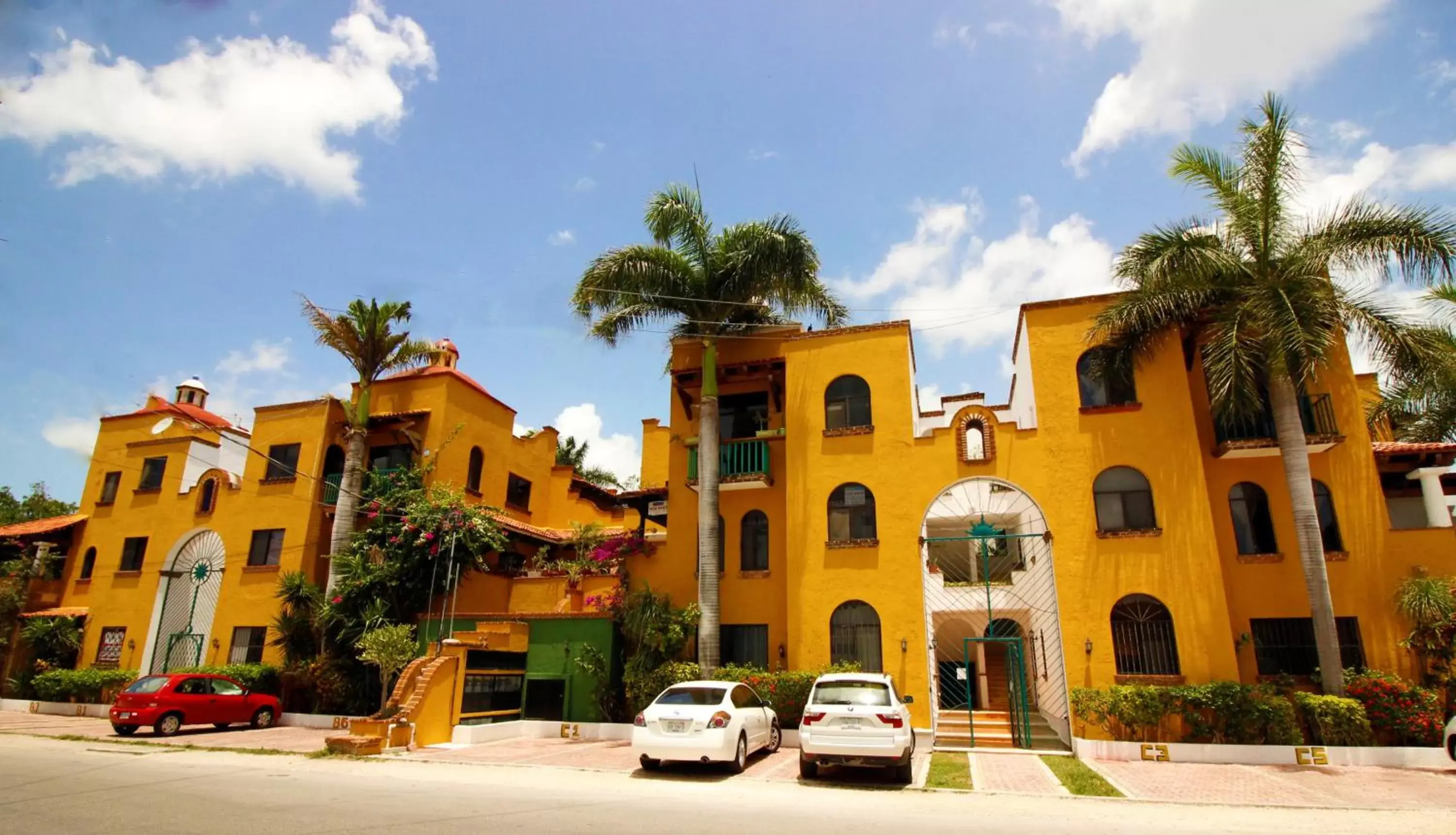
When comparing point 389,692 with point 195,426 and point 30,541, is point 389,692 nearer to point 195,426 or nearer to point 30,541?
point 195,426

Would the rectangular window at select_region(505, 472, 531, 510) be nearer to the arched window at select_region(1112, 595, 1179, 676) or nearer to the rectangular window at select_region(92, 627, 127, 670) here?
the rectangular window at select_region(92, 627, 127, 670)

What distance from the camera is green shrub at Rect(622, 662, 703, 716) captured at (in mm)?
18172

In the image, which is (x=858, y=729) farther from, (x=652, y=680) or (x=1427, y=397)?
(x=1427, y=397)

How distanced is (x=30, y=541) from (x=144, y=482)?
17.9 ft

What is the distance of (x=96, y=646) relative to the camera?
26672mm

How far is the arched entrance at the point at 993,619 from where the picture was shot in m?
17.3

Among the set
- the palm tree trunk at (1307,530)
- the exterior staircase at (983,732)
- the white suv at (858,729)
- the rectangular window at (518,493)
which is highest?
the rectangular window at (518,493)

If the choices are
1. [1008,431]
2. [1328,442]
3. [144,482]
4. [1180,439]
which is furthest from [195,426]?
[1328,442]

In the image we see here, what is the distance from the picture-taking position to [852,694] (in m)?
12.0

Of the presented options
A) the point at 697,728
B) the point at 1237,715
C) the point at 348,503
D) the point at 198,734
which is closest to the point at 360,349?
the point at 348,503

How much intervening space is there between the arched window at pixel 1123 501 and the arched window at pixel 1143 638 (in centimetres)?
165

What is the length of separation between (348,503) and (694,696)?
613 inches

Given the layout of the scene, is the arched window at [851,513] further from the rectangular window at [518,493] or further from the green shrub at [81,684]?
the green shrub at [81,684]

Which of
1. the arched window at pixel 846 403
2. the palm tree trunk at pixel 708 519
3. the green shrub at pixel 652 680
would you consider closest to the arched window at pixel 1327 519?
the arched window at pixel 846 403
